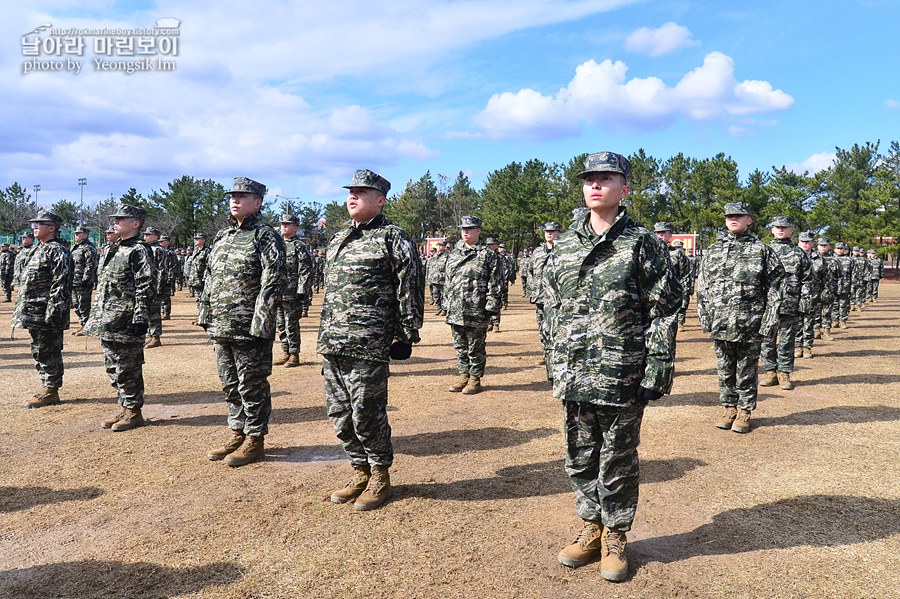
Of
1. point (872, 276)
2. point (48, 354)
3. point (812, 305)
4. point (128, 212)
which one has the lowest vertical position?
point (48, 354)

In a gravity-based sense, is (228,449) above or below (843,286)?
below

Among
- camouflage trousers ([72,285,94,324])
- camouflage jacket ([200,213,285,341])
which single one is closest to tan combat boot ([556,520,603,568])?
camouflage jacket ([200,213,285,341])

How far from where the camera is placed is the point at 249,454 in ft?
17.5

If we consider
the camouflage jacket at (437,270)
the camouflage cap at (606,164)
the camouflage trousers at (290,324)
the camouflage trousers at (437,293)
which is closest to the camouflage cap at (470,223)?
the camouflage trousers at (290,324)

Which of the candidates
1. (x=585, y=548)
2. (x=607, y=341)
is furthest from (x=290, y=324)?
(x=607, y=341)

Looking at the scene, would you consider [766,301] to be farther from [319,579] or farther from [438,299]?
[438,299]

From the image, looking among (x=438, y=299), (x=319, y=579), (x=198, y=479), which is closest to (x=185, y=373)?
(x=198, y=479)

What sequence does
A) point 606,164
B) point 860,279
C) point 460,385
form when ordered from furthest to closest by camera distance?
1. point 860,279
2. point 460,385
3. point 606,164

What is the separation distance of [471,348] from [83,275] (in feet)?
24.8

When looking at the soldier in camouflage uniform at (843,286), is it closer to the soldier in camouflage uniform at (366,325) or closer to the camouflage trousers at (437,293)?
the camouflage trousers at (437,293)

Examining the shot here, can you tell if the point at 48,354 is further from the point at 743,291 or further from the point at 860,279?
the point at 860,279

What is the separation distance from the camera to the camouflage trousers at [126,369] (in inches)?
252

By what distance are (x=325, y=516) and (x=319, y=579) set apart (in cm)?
87

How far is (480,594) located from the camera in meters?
3.23
